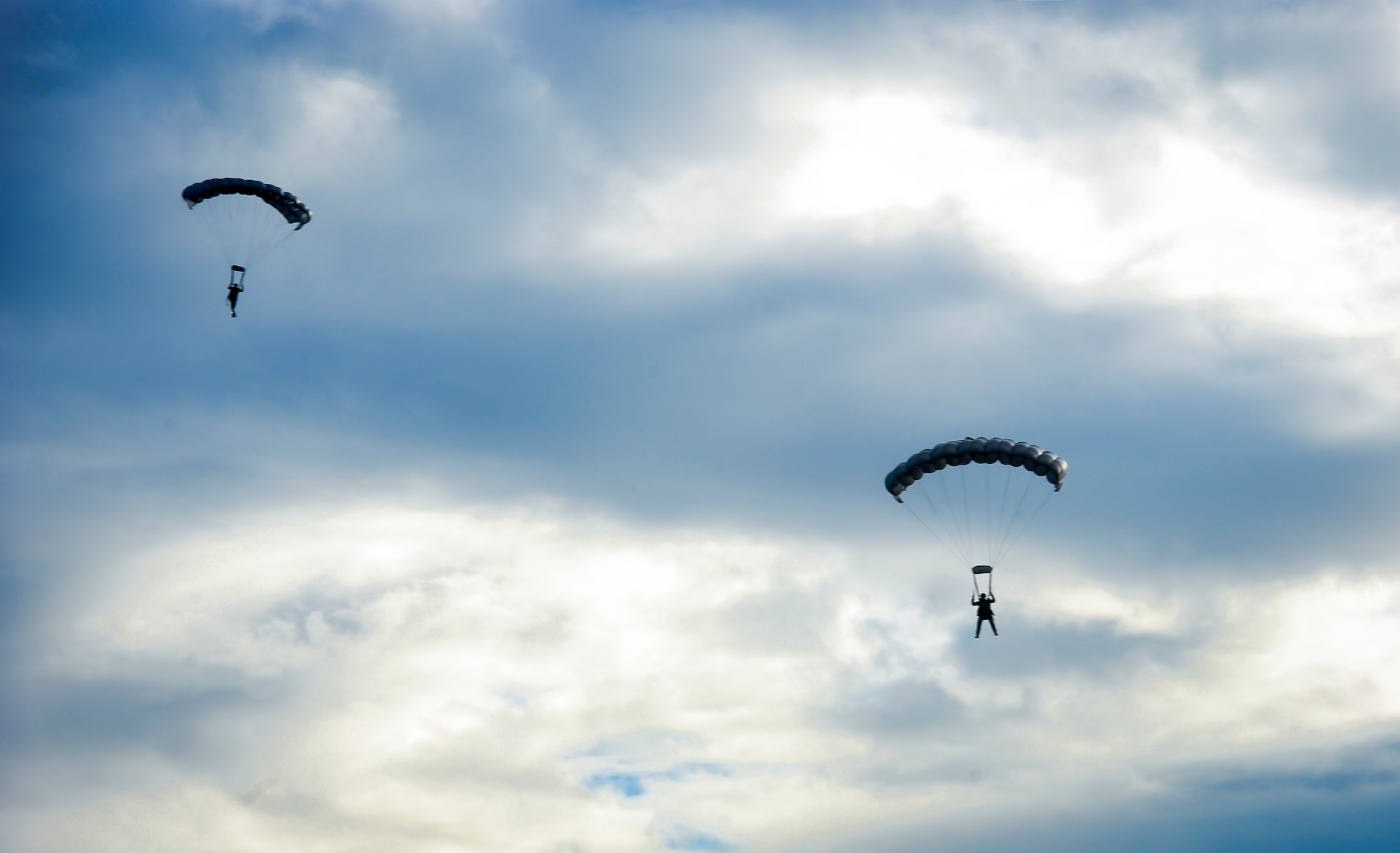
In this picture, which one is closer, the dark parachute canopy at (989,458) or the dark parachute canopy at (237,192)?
the dark parachute canopy at (989,458)

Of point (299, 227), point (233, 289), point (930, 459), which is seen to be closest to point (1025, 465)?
point (930, 459)

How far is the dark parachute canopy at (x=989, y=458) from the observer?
52406 mm

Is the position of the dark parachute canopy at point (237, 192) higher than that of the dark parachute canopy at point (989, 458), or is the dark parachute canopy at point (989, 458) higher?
the dark parachute canopy at point (237, 192)

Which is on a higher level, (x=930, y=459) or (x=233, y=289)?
(x=233, y=289)

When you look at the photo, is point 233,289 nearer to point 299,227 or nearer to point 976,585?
point 299,227

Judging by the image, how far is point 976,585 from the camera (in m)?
54.3

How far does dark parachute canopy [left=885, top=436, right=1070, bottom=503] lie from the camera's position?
52406 mm

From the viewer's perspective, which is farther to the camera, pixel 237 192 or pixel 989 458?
pixel 237 192

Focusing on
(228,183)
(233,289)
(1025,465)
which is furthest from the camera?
(233,289)

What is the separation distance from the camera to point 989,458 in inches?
2088

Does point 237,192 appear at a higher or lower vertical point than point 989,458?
higher

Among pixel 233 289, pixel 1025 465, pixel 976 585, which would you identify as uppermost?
pixel 233 289

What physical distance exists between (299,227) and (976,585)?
120 feet

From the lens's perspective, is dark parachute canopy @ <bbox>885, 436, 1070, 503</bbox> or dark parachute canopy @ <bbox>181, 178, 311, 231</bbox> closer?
dark parachute canopy @ <bbox>885, 436, 1070, 503</bbox>
